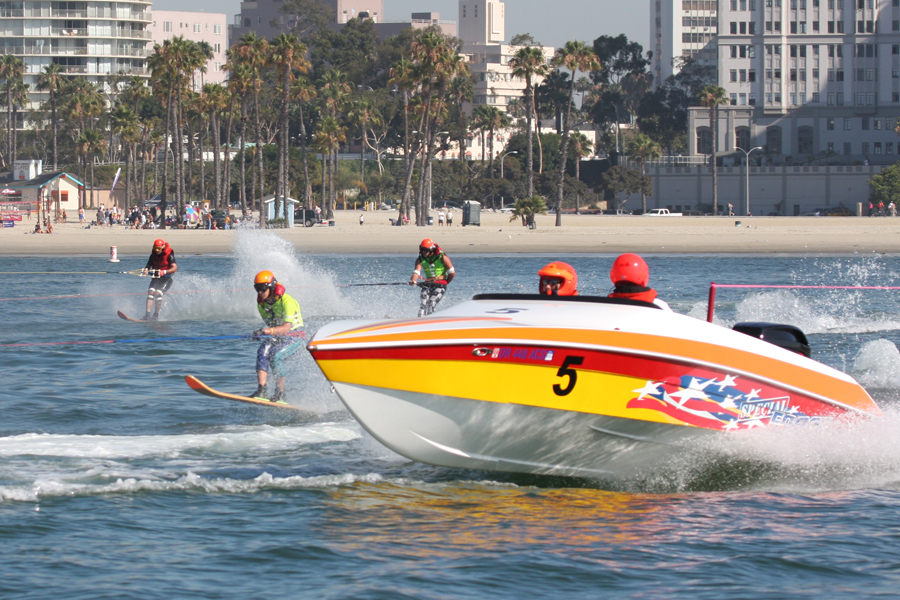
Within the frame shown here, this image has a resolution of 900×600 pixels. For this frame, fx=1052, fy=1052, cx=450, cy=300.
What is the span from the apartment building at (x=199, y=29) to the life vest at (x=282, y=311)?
14541cm

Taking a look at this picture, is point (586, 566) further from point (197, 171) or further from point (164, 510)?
point (197, 171)

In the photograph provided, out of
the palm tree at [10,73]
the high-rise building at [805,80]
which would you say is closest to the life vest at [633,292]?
the palm tree at [10,73]

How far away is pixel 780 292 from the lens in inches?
989

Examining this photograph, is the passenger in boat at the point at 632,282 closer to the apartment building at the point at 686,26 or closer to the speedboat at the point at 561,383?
the speedboat at the point at 561,383

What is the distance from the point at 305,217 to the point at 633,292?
53146 millimetres

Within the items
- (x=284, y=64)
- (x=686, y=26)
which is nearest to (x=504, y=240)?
(x=284, y=64)

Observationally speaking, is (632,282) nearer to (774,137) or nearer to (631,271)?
(631,271)

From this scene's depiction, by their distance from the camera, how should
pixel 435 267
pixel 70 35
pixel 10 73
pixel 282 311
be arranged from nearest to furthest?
pixel 282 311
pixel 435 267
pixel 10 73
pixel 70 35

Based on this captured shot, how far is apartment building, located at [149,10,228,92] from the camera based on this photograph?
502 feet

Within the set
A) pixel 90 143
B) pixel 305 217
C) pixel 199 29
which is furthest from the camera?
pixel 199 29

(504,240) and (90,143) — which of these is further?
(90,143)

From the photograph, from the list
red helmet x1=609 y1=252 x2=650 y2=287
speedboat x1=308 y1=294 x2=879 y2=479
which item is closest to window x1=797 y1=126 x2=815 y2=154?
red helmet x1=609 y1=252 x2=650 y2=287

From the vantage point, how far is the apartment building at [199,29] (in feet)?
502

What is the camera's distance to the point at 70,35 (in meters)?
129
